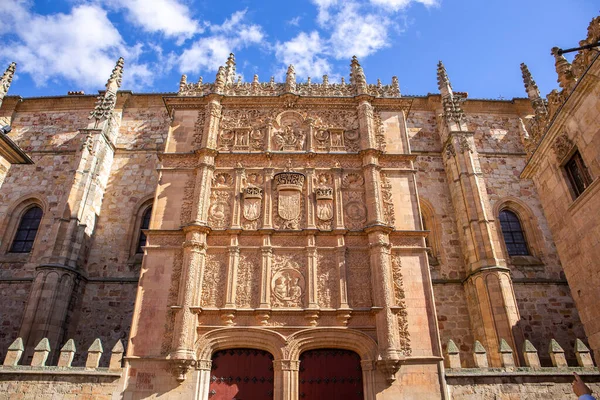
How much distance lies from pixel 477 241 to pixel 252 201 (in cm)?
805

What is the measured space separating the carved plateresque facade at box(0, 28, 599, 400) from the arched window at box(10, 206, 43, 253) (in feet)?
1.05

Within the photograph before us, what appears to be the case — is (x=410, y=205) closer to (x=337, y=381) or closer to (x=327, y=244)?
(x=327, y=244)

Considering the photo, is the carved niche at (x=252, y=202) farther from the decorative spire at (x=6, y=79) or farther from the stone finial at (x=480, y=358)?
the decorative spire at (x=6, y=79)

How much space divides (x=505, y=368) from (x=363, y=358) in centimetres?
360

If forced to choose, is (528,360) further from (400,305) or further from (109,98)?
(109,98)

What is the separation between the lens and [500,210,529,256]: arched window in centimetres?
1667

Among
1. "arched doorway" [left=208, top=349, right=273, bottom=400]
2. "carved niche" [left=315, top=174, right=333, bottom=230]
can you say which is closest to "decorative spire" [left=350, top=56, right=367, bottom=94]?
"carved niche" [left=315, top=174, right=333, bottom=230]

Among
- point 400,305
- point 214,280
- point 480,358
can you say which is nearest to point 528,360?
point 480,358

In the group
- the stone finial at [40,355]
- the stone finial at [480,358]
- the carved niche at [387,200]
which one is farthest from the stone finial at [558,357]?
the stone finial at [40,355]

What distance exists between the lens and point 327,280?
39.4 feet

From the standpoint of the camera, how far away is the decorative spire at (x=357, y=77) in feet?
50.8

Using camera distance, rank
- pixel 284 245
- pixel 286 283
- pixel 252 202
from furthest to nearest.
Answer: pixel 252 202 < pixel 284 245 < pixel 286 283

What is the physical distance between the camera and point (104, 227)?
16.5 meters

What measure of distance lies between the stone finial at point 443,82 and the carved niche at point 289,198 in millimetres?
8649
